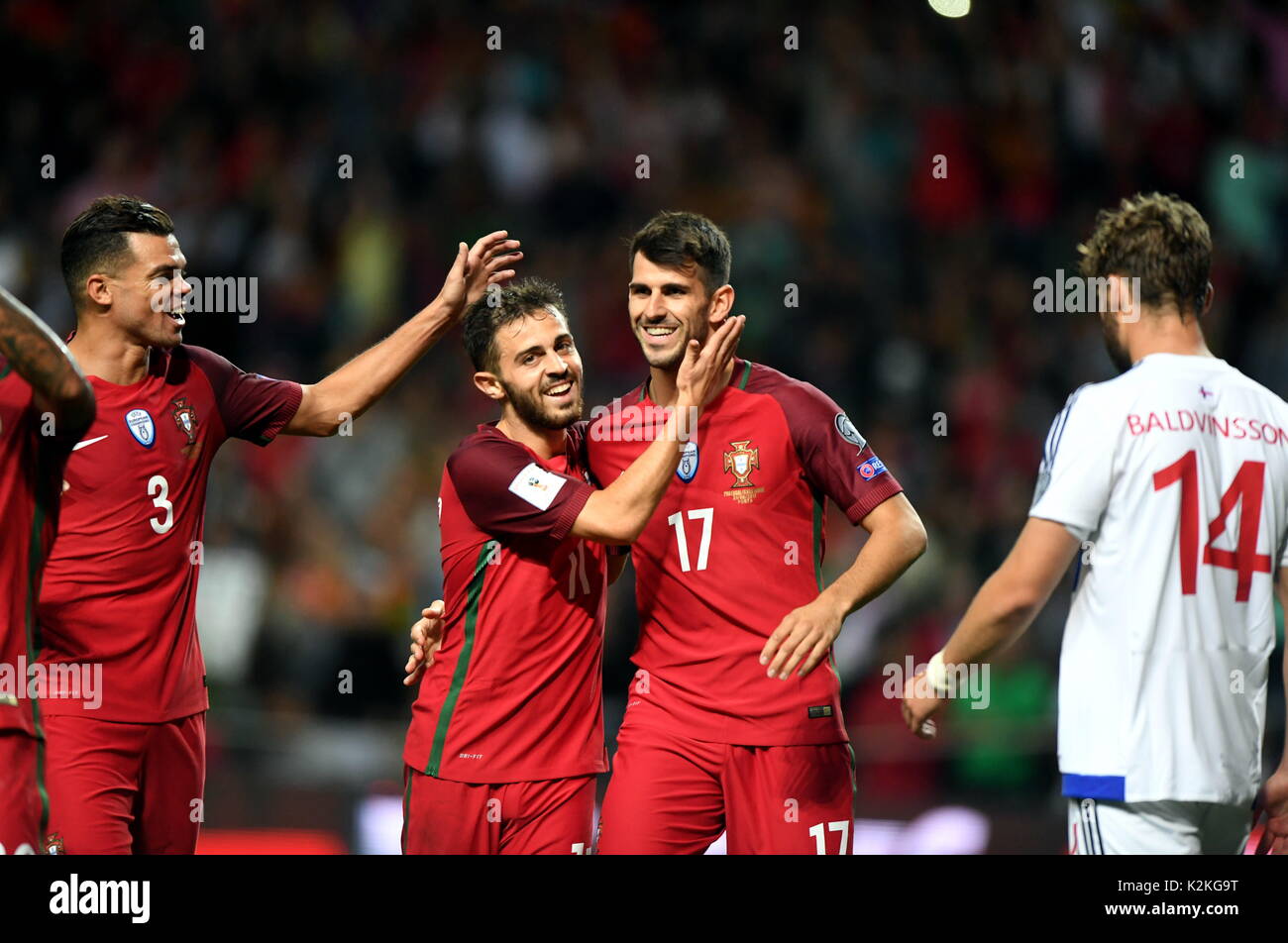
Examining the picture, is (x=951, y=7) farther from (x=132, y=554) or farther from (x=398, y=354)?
(x=132, y=554)

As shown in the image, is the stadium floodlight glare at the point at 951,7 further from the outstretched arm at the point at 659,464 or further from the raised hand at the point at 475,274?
the outstretched arm at the point at 659,464

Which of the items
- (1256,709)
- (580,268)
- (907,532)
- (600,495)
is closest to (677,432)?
(600,495)

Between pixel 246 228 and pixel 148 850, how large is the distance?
6.72 metres

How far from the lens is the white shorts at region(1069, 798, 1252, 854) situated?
377 cm

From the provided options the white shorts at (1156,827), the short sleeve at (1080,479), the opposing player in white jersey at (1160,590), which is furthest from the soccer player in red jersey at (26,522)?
the white shorts at (1156,827)

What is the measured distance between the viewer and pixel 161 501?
4.70 meters

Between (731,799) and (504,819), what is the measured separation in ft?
2.25

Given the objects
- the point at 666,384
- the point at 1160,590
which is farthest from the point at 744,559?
the point at 1160,590

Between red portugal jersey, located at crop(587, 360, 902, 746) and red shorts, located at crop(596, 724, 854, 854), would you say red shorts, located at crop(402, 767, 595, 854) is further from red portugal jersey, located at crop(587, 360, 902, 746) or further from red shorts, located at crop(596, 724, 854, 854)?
red portugal jersey, located at crop(587, 360, 902, 746)

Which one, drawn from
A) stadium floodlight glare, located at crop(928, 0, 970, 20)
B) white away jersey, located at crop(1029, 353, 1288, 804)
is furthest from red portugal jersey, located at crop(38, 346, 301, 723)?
stadium floodlight glare, located at crop(928, 0, 970, 20)

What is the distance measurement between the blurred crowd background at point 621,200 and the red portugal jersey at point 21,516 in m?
4.55

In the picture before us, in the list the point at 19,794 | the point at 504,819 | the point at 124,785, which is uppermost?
the point at 19,794

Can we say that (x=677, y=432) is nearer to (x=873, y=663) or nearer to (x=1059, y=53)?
(x=873, y=663)

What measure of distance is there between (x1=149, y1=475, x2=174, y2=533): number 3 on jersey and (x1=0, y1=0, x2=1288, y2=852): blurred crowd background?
373 centimetres
